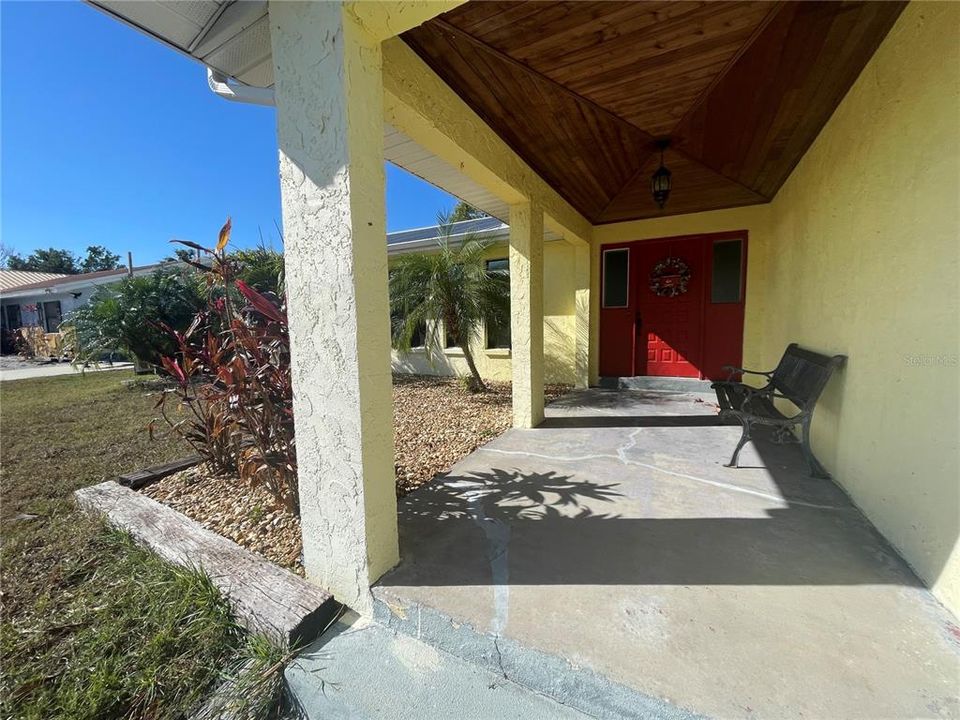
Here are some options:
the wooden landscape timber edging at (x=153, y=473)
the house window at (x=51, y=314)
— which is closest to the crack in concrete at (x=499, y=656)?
the wooden landscape timber edging at (x=153, y=473)

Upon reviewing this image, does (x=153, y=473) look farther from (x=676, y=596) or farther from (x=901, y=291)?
(x=901, y=291)

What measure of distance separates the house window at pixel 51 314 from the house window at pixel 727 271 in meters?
26.5

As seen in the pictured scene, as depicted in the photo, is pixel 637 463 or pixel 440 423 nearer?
pixel 637 463

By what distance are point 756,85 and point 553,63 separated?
163 cm

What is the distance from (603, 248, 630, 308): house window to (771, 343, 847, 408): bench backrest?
3.09m

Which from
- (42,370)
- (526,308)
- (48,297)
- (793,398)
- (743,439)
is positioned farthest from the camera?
(48,297)

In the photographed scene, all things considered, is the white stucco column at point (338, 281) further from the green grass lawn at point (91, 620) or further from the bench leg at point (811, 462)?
the bench leg at point (811, 462)

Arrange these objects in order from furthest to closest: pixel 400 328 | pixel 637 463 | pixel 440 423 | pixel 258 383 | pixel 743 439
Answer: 1. pixel 400 328
2. pixel 440 423
3. pixel 637 463
4. pixel 743 439
5. pixel 258 383

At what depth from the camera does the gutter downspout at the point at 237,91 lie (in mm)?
2738

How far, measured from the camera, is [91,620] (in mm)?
1957

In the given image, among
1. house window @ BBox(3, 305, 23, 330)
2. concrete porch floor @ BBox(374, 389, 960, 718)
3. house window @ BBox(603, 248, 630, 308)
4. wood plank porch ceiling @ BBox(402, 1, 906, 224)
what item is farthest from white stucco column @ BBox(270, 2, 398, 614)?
house window @ BBox(3, 305, 23, 330)

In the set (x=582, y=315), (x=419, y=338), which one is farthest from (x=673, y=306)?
(x=419, y=338)

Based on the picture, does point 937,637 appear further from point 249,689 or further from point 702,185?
point 702,185

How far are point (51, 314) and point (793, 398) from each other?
27937mm
